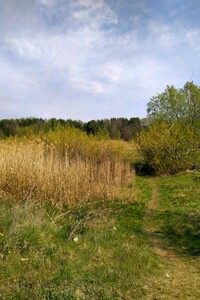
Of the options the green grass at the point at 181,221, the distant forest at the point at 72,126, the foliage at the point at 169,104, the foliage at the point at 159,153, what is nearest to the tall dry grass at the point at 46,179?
the green grass at the point at 181,221

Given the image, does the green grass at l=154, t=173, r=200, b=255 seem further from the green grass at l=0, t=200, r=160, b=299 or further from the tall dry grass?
the tall dry grass

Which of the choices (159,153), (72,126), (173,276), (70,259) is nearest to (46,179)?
(70,259)

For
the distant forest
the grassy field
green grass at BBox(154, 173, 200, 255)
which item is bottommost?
green grass at BBox(154, 173, 200, 255)

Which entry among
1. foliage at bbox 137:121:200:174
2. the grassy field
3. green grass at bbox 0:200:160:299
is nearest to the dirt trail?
the grassy field

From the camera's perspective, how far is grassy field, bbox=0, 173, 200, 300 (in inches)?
154

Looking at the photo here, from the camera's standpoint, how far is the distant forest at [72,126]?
64.5ft

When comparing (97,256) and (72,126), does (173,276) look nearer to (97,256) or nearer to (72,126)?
(97,256)

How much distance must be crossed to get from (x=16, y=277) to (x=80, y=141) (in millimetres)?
12983

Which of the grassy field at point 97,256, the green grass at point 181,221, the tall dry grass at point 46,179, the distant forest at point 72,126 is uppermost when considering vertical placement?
the distant forest at point 72,126

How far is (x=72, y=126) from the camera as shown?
1973 centimetres

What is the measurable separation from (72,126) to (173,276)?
1561 centimetres

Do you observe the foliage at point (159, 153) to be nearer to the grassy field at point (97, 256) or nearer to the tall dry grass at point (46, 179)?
the tall dry grass at point (46, 179)

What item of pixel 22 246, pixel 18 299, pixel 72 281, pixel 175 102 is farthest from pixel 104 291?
pixel 175 102

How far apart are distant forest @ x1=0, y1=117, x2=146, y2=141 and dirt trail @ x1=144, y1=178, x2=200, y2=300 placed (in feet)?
43.1
